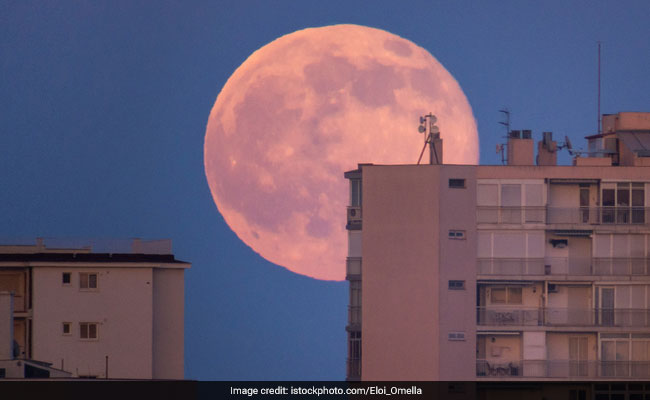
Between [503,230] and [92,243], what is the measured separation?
26884mm

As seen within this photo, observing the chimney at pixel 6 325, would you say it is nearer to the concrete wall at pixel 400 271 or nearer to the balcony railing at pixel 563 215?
the concrete wall at pixel 400 271

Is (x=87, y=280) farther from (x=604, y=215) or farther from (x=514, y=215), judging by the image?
(x=604, y=215)

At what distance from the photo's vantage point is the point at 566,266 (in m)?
103

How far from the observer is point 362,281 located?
106 m

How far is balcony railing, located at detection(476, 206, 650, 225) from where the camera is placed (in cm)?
10331

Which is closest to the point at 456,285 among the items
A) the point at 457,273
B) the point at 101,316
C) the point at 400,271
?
the point at 457,273

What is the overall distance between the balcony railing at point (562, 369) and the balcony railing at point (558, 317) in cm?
216

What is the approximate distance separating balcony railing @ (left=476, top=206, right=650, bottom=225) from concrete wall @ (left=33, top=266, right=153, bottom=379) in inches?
905

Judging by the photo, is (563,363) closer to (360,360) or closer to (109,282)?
(360,360)

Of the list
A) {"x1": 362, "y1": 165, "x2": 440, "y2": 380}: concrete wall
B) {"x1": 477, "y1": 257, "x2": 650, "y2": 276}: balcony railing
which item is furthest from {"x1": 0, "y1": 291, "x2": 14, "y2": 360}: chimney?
{"x1": 477, "y1": 257, "x2": 650, "y2": 276}: balcony railing

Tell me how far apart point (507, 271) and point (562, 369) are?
20.5 feet

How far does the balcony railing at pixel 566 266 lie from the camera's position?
10269 cm
